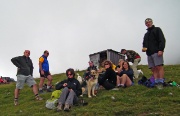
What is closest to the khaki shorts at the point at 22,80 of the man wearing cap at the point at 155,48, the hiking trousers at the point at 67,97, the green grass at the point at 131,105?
the green grass at the point at 131,105

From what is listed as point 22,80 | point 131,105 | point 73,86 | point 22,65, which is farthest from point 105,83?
point 22,65

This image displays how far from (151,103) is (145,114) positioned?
58.8 inches

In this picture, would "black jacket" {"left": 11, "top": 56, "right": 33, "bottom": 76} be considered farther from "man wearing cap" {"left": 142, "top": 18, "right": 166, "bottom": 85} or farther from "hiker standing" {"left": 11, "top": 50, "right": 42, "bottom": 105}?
"man wearing cap" {"left": 142, "top": 18, "right": 166, "bottom": 85}

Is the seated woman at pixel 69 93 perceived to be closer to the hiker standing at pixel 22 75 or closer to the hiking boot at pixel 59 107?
the hiking boot at pixel 59 107

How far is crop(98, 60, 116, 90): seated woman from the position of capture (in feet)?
43.5

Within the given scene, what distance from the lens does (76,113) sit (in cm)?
945

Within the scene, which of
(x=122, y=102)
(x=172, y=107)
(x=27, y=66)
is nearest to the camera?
(x=172, y=107)

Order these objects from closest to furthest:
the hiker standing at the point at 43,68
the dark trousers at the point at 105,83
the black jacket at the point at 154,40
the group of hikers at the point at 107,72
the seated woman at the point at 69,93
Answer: the seated woman at the point at 69,93 → the group of hikers at the point at 107,72 → the black jacket at the point at 154,40 → the dark trousers at the point at 105,83 → the hiker standing at the point at 43,68

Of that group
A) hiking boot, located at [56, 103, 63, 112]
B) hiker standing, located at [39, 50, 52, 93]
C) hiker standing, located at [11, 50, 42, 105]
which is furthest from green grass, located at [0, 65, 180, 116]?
hiker standing, located at [39, 50, 52, 93]

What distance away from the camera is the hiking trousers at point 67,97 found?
10.5 metres

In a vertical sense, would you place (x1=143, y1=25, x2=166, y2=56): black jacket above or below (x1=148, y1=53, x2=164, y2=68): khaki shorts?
above

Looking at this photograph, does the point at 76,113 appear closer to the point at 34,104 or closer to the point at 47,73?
the point at 34,104

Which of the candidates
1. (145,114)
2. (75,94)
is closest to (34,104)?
(75,94)

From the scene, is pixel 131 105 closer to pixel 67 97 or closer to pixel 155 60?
pixel 155 60
